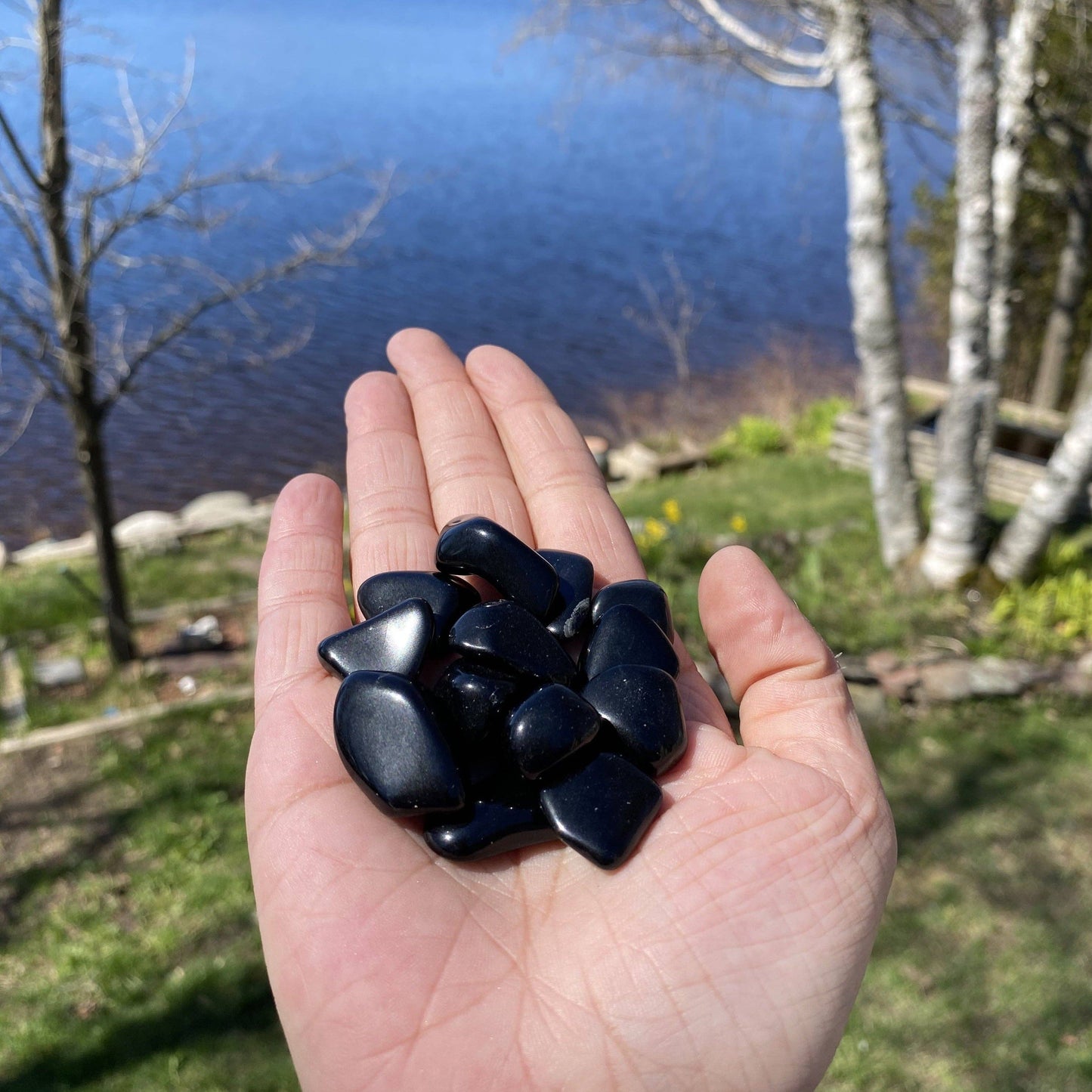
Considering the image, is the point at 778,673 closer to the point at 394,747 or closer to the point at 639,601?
the point at 639,601

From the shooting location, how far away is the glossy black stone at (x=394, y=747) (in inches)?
57.2

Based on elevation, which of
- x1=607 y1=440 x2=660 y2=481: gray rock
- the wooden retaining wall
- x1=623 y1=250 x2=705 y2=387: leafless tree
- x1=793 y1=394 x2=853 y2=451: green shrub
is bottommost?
x1=623 y1=250 x2=705 y2=387: leafless tree

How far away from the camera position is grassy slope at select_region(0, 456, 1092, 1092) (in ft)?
7.64

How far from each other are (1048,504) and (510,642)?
3149mm

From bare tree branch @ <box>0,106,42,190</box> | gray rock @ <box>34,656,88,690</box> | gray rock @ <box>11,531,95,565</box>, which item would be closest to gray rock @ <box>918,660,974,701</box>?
gray rock @ <box>34,656,88,690</box>

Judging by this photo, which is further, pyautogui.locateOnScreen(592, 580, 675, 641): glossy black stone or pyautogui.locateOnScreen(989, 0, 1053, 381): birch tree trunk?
pyautogui.locateOnScreen(989, 0, 1053, 381): birch tree trunk

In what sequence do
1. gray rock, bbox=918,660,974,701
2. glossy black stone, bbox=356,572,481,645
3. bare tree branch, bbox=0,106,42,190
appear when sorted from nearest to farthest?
glossy black stone, bbox=356,572,481,645 < bare tree branch, bbox=0,106,42,190 < gray rock, bbox=918,660,974,701

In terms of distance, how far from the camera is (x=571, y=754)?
158 centimetres

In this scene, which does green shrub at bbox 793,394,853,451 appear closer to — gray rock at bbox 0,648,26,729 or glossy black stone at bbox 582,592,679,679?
gray rock at bbox 0,648,26,729

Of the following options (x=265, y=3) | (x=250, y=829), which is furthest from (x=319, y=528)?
(x=265, y=3)

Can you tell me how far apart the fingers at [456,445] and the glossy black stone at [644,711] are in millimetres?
559

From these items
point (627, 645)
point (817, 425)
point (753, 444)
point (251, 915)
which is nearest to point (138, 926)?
point (251, 915)

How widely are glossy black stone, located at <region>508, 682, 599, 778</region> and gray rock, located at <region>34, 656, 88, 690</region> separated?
9.15ft

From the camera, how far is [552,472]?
7.18 feet
